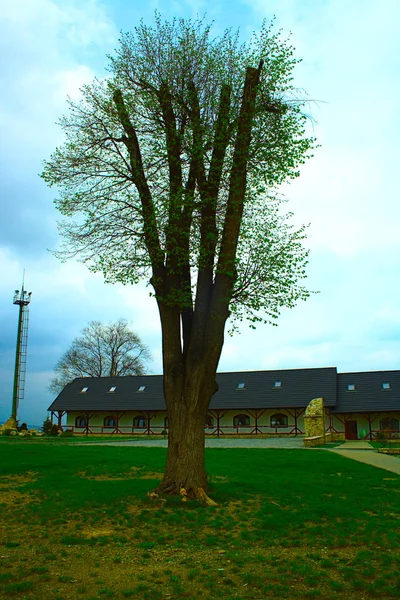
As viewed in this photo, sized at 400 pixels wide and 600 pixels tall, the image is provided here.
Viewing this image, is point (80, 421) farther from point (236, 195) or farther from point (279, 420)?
point (236, 195)

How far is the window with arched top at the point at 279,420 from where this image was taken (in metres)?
38.1

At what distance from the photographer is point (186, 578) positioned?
565cm

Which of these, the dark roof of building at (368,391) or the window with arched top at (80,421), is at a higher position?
the dark roof of building at (368,391)

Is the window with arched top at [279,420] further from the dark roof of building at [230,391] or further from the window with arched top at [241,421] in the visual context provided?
the window with arched top at [241,421]

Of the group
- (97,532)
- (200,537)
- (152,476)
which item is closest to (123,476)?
(152,476)

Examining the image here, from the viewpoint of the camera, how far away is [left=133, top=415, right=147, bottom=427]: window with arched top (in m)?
41.6

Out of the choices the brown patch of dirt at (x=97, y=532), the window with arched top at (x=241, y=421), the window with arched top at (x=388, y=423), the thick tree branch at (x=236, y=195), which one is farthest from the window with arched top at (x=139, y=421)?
the brown patch of dirt at (x=97, y=532)

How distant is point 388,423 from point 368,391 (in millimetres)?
2580

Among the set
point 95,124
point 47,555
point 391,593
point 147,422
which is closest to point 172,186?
point 95,124

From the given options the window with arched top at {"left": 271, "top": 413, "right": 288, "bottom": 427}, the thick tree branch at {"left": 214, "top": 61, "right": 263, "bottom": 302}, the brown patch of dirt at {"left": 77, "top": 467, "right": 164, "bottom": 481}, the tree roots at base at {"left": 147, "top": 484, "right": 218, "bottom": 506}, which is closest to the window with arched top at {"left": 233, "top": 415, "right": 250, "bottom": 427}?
the window with arched top at {"left": 271, "top": 413, "right": 288, "bottom": 427}

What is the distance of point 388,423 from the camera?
36.3 m

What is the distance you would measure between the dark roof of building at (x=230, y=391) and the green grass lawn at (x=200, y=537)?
25.9 meters

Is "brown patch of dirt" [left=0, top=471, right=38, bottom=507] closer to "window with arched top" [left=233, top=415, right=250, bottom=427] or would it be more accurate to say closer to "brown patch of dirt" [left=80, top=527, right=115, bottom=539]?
"brown patch of dirt" [left=80, top=527, right=115, bottom=539]

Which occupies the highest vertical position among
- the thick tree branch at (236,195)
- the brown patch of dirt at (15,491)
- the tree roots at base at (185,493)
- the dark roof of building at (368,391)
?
the thick tree branch at (236,195)
